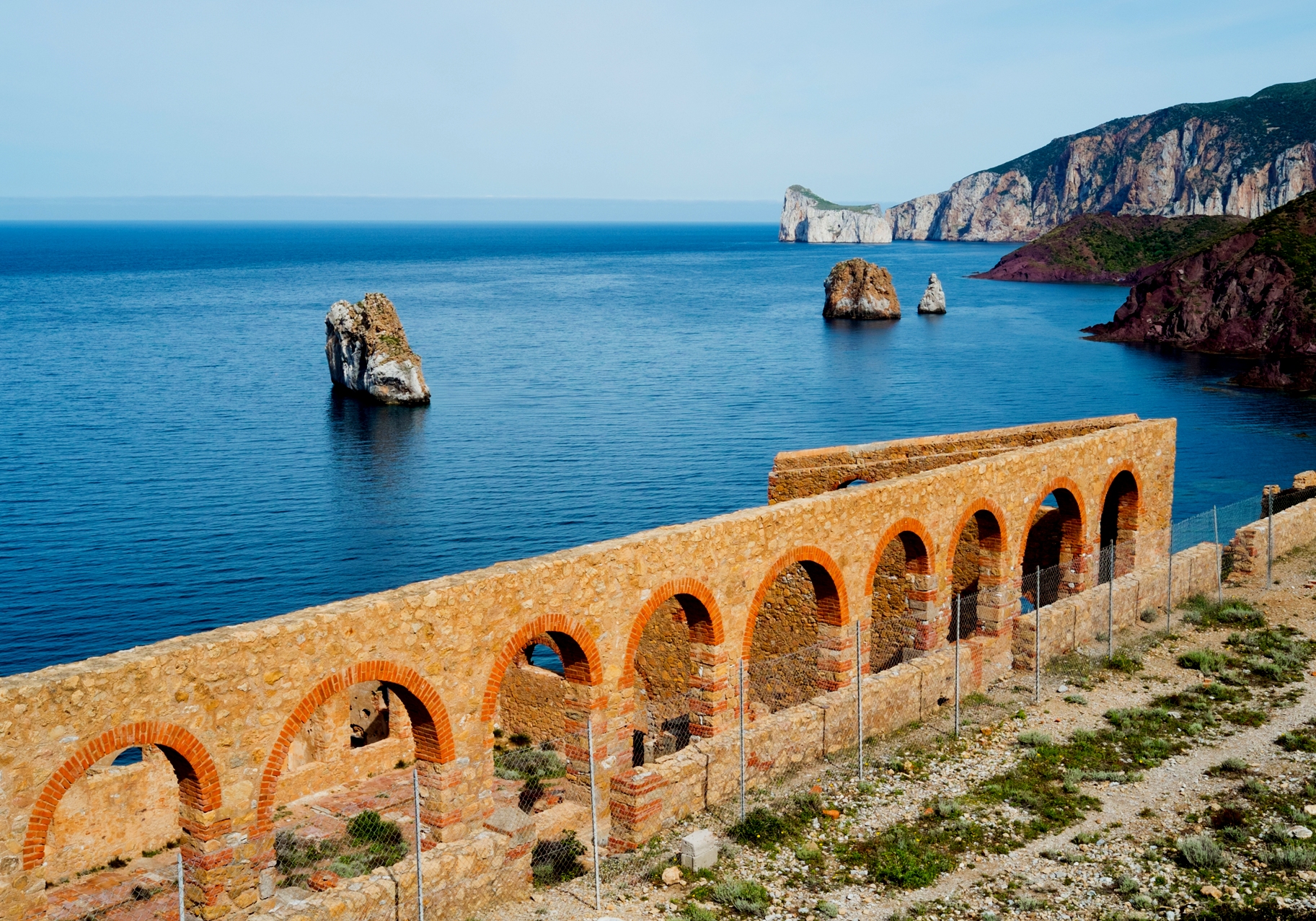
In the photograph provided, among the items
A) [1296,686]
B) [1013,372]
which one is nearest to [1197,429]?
[1013,372]

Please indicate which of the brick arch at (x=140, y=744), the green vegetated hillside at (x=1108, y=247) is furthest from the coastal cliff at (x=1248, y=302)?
the brick arch at (x=140, y=744)

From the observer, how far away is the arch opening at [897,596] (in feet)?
74.6

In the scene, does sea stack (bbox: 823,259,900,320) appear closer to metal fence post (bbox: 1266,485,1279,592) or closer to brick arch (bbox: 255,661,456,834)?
metal fence post (bbox: 1266,485,1279,592)

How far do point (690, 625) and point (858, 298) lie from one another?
119 metres

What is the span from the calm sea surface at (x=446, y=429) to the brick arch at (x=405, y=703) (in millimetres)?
26683

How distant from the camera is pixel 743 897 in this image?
541 inches

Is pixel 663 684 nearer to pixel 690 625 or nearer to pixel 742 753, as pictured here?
pixel 690 625

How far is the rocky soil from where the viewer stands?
13.6 m

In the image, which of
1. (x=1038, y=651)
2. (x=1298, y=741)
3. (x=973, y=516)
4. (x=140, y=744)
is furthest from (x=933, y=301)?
(x=140, y=744)

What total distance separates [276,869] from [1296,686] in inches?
677

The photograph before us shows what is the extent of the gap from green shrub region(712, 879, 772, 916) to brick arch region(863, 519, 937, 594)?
8335 mm

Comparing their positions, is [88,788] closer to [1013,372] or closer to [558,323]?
[1013,372]

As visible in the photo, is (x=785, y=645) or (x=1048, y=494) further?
(x=1048, y=494)

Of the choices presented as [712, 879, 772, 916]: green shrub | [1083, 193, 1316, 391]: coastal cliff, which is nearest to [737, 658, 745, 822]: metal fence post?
[712, 879, 772, 916]: green shrub
